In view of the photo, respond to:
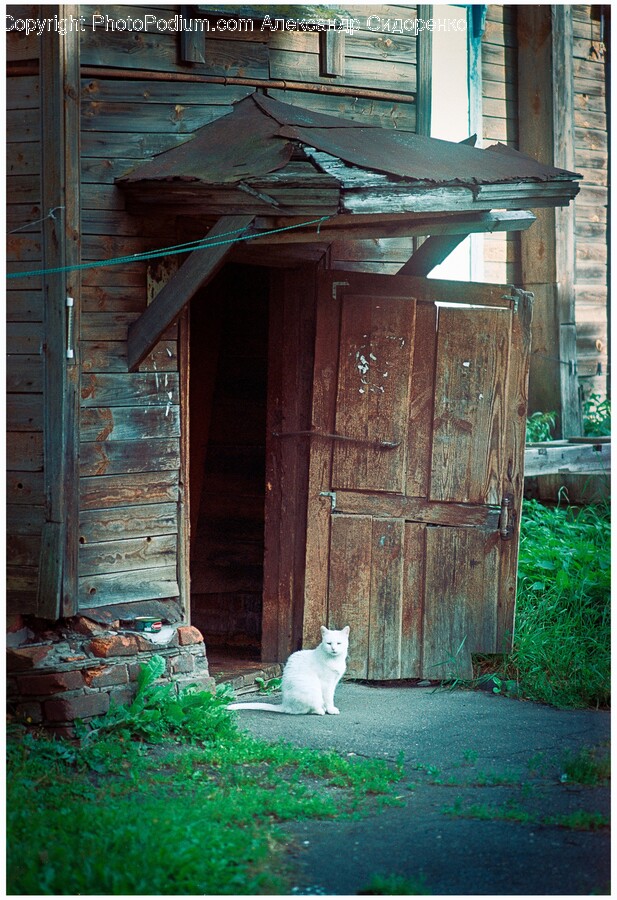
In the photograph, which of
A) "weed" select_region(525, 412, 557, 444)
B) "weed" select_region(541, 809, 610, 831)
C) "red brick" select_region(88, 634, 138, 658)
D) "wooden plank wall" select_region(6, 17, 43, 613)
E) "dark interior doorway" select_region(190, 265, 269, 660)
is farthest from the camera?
"weed" select_region(525, 412, 557, 444)

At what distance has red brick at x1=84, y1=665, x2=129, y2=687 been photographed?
5637 millimetres

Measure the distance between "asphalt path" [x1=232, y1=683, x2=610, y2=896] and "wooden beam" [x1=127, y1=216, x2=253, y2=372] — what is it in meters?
2.38

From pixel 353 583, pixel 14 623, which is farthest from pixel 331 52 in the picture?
pixel 14 623

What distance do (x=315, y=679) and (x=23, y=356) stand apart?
2634 mm

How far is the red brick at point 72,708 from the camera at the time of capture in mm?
5492

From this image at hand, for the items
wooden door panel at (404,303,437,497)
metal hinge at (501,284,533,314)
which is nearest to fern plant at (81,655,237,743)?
wooden door panel at (404,303,437,497)

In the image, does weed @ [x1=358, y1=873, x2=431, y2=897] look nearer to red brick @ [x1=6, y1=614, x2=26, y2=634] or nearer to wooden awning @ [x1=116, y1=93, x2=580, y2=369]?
red brick @ [x1=6, y1=614, x2=26, y2=634]

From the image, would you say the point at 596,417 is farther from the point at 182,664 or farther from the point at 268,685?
the point at 182,664

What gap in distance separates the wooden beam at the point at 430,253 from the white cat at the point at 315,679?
97.9 inches

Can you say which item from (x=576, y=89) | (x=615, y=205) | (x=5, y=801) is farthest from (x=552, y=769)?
(x=576, y=89)

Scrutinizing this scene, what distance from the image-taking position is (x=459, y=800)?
4.80 meters

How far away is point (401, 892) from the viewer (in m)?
3.84

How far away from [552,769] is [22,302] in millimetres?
3938

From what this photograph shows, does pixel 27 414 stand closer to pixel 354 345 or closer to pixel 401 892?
pixel 354 345
